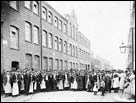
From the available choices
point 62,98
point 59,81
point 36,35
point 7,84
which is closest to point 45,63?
point 36,35

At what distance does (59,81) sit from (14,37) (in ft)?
18.5

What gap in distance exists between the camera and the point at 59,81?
15.9 metres

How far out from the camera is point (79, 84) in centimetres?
1567

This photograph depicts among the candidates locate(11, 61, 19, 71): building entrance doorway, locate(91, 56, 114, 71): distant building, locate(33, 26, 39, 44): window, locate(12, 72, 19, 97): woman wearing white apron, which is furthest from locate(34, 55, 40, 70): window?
locate(91, 56, 114, 71): distant building

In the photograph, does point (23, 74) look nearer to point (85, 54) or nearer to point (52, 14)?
point (52, 14)

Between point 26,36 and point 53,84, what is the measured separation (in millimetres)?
6724

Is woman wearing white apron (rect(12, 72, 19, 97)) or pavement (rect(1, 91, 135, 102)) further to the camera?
woman wearing white apron (rect(12, 72, 19, 97))

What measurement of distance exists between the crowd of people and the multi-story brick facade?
2.81 metres

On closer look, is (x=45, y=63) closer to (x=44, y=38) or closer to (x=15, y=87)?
(x=44, y=38)

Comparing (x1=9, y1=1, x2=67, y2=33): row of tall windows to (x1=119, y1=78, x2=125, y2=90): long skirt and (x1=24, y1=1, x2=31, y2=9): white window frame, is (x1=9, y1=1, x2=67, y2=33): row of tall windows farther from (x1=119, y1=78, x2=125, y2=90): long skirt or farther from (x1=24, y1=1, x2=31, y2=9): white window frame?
(x1=119, y1=78, x2=125, y2=90): long skirt

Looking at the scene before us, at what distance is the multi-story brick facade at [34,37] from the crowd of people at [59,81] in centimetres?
281

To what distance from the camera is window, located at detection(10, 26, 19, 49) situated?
17562 millimetres

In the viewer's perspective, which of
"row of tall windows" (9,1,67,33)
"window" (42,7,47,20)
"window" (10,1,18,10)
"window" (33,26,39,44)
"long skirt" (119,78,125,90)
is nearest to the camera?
"long skirt" (119,78,125,90)

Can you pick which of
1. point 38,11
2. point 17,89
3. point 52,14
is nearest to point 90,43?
point 52,14
